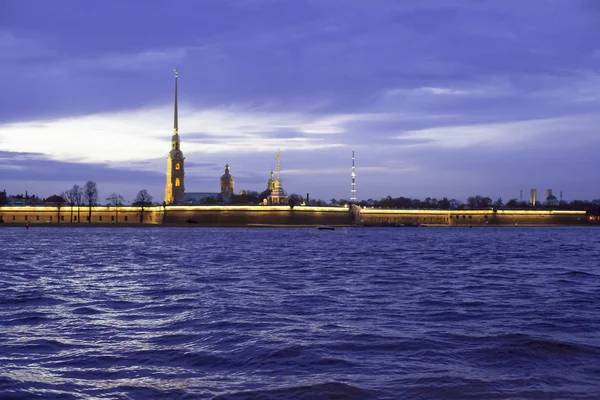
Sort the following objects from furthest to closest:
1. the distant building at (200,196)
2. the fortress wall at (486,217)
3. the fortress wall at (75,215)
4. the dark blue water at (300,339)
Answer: the distant building at (200,196) → the fortress wall at (486,217) → the fortress wall at (75,215) → the dark blue water at (300,339)

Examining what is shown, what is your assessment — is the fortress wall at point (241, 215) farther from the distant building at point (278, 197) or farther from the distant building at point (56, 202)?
the distant building at point (56, 202)

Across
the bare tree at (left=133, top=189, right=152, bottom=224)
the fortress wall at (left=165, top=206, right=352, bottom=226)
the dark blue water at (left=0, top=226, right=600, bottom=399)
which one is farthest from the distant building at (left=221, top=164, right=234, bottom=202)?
the dark blue water at (left=0, top=226, right=600, bottom=399)

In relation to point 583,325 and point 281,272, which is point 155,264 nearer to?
point 281,272

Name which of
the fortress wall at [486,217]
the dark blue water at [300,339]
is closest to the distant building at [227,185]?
the fortress wall at [486,217]

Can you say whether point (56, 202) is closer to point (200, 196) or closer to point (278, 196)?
point (200, 196)

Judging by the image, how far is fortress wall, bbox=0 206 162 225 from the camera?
4119 inches

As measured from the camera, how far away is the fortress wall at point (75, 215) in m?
105

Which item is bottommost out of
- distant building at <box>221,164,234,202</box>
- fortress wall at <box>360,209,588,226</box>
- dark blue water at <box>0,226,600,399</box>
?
dark blue water at <box>0,226,600,399</box>

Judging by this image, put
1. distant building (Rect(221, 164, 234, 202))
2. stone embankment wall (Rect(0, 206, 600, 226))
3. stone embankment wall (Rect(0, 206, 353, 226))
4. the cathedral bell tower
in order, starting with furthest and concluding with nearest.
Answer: distant building (Rect(221, 164, 234, 202))
the cathedral bell tower
stone embankment wall (Rect(0, 206, 600, 226))
stone embankment wall (Rect(0, 206, 353, 226))

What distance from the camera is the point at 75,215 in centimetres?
10756

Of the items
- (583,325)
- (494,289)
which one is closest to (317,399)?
(583,325)

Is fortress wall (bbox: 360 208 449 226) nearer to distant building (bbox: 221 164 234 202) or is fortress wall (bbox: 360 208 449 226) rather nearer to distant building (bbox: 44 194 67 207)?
distant building (bbox: 221 164 234 202)

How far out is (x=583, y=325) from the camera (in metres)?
11.3

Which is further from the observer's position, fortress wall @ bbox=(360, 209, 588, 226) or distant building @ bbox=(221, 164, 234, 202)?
distant building @ bbox=(221, 164, 234, 202)
